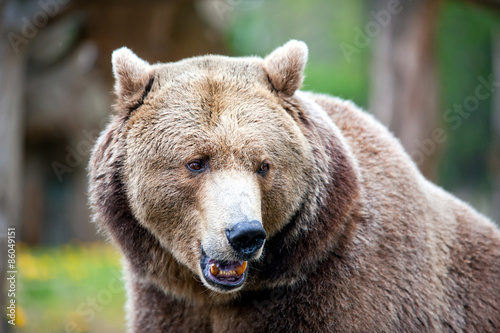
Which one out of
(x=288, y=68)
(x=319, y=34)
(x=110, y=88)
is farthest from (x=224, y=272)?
(x=319, y=34)

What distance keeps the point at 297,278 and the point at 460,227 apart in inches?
61.1

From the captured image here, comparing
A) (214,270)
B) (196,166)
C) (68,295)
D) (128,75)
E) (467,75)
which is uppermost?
(128,75)

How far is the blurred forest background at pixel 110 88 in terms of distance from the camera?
762cm

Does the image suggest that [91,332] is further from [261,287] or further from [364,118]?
[364,118]

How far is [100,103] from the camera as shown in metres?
17.9

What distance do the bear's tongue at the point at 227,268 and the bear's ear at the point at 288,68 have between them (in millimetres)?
1284

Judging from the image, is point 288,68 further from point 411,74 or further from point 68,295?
point 411,74

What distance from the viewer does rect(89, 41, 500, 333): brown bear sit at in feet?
12.8

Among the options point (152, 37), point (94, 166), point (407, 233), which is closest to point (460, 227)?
point (407, 233)

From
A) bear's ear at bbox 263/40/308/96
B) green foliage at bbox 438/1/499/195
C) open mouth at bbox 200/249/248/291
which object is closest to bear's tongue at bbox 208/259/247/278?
open mouth at bbox 200/249/248/291

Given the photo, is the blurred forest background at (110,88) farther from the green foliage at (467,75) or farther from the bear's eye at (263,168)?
the bear's eye at (263,168)

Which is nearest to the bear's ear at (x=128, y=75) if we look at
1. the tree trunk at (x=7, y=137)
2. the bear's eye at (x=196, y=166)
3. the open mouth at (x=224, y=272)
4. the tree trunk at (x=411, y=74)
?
the bear's eye at (x=196, y=166)

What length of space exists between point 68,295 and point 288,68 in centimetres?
569

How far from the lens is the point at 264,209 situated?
397 cm
